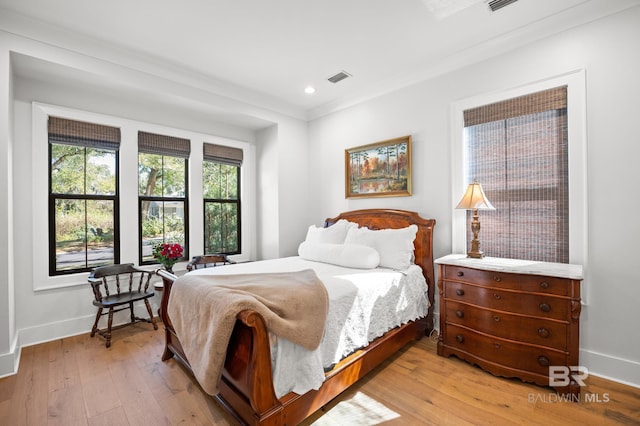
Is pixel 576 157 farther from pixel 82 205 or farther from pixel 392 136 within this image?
pixel 82 205

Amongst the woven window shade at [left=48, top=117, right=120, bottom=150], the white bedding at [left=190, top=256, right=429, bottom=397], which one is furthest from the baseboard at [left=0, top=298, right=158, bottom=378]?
the woven window shade at [left=48, top=117, right=120, bottom=150]

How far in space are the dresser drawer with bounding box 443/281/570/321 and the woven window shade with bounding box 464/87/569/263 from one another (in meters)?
0.61

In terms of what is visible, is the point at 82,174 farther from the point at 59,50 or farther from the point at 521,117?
the point at 521,117

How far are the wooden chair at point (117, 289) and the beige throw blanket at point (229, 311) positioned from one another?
3.89 ft

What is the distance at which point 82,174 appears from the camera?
3.24m

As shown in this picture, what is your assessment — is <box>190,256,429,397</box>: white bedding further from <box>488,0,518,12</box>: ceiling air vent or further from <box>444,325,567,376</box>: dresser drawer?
<box>488,0,518,12</box>: ceiling air vent

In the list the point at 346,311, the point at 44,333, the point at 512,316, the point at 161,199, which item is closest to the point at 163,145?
the point at 161,199

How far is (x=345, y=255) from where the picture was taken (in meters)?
2.92

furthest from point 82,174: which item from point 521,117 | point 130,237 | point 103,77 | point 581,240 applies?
point 581,240

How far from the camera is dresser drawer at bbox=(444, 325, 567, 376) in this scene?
207 cm

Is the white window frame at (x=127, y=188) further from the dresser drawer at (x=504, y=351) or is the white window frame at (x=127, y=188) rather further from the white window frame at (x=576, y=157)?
the white window frame at (x=576, y=157)

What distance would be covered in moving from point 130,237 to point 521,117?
4.31 metres

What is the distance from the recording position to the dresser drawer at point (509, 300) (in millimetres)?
2043

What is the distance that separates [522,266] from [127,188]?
13.3ft
